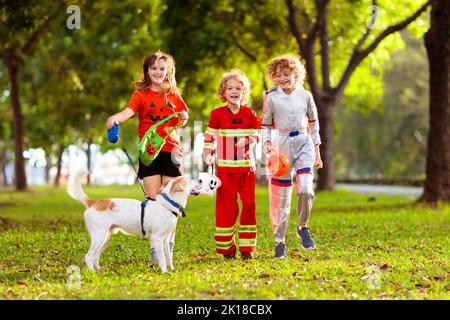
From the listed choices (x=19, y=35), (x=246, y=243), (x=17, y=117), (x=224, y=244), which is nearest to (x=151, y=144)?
(x=224, y=244)

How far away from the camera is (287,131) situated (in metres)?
8.57

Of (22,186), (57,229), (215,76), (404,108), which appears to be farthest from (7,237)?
(404,108)

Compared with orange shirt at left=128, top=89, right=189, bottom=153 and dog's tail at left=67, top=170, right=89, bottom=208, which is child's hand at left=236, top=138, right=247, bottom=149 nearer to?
orange shirt at left=128, top=89, right=189, bottom=153

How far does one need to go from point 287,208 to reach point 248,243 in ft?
2.21

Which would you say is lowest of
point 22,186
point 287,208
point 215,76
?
point 22,186

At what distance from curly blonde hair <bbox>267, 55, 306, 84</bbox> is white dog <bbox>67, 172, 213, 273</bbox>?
76.9 inches

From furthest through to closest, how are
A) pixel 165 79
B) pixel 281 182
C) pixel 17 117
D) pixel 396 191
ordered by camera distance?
pixel 396 191
pixel 17 117
pixel 281 182
pixel 165 79

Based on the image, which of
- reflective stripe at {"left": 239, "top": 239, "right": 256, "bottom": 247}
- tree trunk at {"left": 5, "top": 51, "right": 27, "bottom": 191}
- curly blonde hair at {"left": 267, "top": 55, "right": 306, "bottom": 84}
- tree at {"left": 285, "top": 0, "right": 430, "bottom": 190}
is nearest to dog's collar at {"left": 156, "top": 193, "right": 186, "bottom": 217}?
reflective stripe at {"left": 239, "top": 239, "right": 256, "bottom": 247}

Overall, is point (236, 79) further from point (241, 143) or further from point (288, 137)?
point (288, 137)

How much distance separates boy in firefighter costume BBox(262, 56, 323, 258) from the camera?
8.51 metres

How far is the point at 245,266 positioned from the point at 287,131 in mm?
1799
